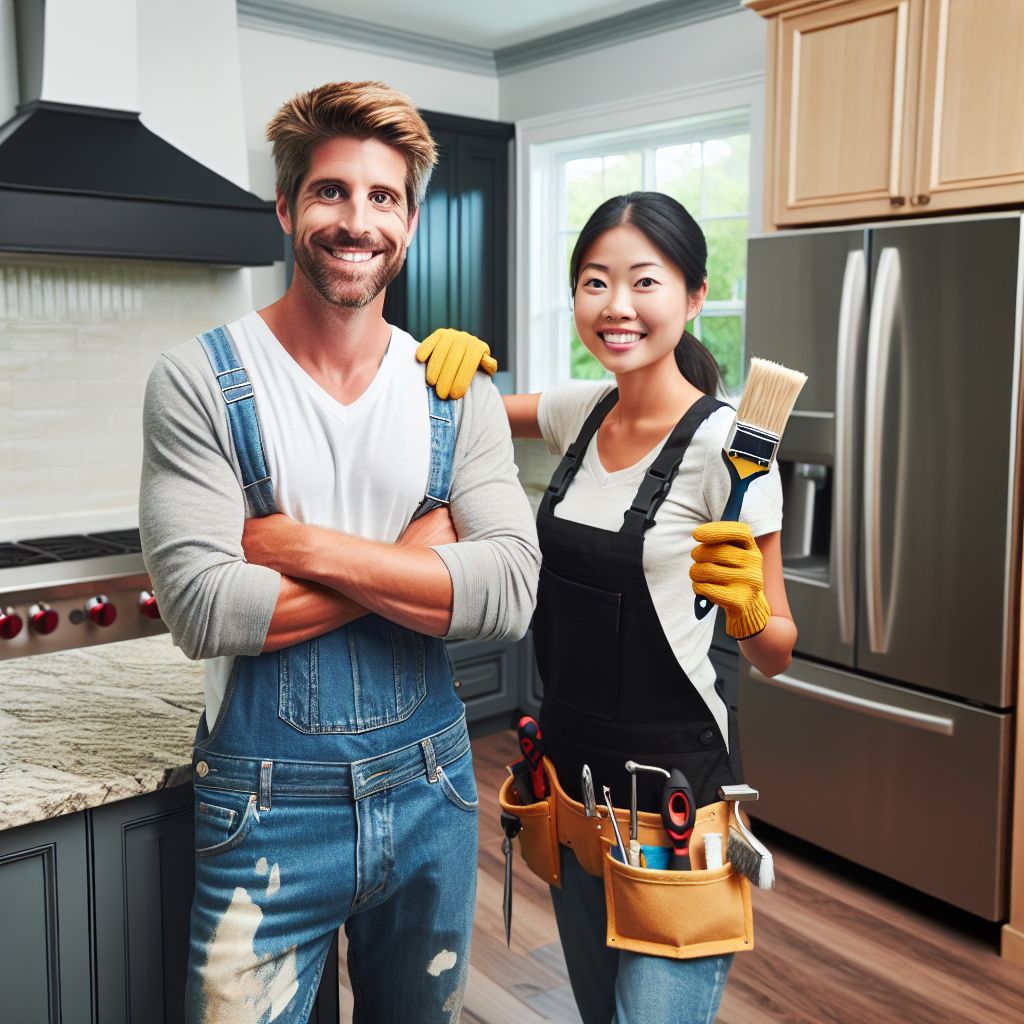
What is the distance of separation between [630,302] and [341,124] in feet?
1.70

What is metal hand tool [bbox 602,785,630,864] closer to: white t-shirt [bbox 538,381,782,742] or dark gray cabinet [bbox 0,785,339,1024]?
white t-shirt [bbox 538,381,782,742]

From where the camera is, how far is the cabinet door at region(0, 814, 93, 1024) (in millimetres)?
1303

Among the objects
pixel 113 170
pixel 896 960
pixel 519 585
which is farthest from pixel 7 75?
pixel 896 960

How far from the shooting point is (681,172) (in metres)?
4.39

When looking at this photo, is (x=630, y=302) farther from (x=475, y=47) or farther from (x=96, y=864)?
(x=475, y=47)

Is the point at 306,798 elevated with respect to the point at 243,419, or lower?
lower

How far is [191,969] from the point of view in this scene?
46.3 inches

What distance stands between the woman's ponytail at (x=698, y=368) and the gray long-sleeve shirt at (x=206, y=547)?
0.60 meters

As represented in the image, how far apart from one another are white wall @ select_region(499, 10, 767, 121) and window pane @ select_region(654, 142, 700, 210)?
251 mm

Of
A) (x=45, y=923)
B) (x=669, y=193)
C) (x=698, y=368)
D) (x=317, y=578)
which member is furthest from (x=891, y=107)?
(x=45, y=923)

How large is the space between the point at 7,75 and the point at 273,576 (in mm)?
2525

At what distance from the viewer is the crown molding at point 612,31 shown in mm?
4066

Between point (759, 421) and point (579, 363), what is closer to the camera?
point (759, 421)

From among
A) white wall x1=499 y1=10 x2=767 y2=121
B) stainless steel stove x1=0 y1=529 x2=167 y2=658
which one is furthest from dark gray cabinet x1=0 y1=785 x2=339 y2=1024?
white wall x1=499 y1=10 x2=767 y2=121
